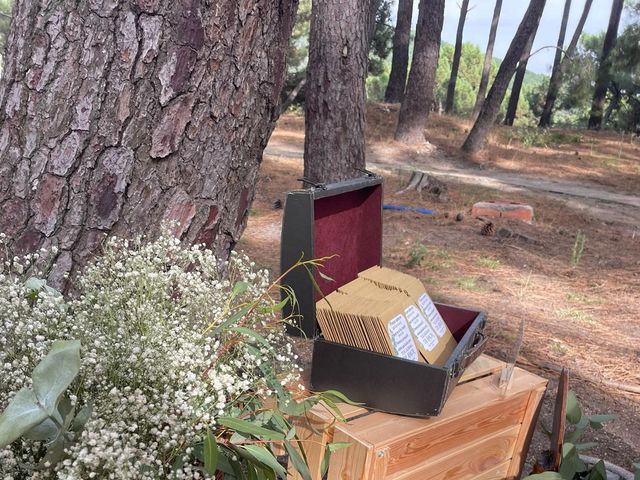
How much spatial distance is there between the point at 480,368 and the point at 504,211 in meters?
5.71

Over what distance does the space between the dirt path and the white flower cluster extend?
8.08m

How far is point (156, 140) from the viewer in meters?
1.66

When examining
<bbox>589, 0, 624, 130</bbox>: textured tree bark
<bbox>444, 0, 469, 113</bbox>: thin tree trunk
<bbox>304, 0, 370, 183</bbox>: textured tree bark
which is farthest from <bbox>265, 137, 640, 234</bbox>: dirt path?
<bbox>444, 0, 469, 113</bbox>: thin tree trunk

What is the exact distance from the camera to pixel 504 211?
7.75 m

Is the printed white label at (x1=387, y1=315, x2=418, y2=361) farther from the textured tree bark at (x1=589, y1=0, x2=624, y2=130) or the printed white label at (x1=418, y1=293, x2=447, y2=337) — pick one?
the textured tree bark at (x1=589, y1=0, x2=624, y2=130)

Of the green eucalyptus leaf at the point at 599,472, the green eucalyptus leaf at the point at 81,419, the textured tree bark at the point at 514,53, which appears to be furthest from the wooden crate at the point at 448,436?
the textured tree bark at the point at 514,53

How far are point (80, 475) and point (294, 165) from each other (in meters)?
9.64

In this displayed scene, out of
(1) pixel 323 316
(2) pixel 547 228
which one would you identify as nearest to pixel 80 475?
(1) pixel 323 316

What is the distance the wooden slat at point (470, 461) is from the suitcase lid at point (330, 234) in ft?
1.87

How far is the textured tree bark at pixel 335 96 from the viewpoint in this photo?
5.57 meters

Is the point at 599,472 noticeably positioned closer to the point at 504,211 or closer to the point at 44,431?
the point at 44,431

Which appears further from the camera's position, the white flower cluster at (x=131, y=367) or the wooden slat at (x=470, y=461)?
the wooden slat at (x=470, y=461)

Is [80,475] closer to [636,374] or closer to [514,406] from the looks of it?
[514,406]

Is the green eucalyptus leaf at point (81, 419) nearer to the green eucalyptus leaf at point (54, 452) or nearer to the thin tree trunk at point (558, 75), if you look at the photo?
the green eucalyptus leaf at point (54, 452)
